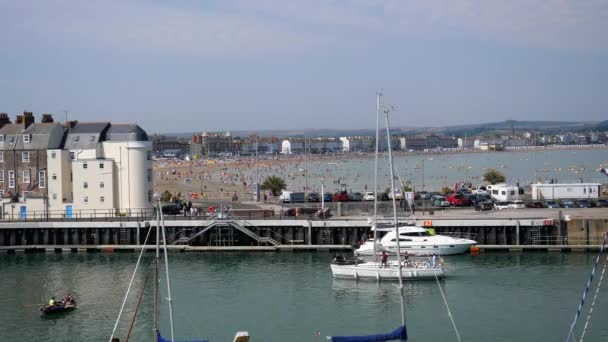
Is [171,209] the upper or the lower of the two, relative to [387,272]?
upper

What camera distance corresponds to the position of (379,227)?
52.8 meters

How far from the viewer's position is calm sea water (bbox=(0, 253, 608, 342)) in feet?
114

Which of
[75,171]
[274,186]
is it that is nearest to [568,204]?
[274,186]

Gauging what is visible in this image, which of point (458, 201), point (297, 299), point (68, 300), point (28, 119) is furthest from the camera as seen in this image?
point (458, 201)

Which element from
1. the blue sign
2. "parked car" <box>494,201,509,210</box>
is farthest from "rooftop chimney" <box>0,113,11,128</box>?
"parked car" <box>494,201,509,210</box>

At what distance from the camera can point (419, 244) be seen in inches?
1934

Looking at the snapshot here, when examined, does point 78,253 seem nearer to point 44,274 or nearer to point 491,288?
point 44,274

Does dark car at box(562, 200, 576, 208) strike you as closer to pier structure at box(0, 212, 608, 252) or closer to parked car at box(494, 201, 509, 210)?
parked car at box(494, 201, 509, 210)

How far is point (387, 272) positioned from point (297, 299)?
215 inches

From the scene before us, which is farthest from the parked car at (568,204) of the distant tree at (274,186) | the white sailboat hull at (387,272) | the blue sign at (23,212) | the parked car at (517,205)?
the blue sign at (23,212)

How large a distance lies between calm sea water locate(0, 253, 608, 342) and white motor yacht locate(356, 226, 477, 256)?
97 centimetres

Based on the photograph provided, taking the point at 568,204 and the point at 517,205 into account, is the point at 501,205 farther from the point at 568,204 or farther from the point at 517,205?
the point at 568,204

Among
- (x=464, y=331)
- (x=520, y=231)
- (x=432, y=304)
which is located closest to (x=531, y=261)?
(x=520, y=231)

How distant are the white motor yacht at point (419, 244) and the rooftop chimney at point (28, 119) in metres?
27.7
